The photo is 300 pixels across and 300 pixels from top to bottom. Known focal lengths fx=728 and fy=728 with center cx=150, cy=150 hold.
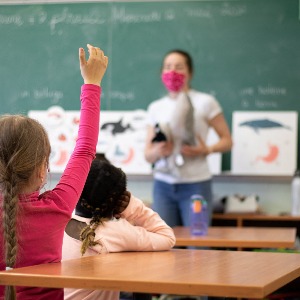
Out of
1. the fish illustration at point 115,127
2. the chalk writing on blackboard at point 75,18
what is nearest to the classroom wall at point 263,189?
the fish illustration at point 115,127

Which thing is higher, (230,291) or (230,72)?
(230,72)

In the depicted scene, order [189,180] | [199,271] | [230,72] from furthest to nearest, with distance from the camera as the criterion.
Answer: [230,72] < [189,180] < [199,271]

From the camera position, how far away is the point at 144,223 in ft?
7.70

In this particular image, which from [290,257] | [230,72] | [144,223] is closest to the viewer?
[290,257]

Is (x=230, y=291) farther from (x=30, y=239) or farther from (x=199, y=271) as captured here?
(x=30, y=239)

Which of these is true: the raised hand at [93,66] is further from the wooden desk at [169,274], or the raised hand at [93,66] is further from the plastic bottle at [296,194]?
the plastic bottle at [296,194]

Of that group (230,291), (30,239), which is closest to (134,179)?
(30,239)

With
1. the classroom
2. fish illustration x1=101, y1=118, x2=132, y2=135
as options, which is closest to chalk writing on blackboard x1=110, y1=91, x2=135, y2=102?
the classroom

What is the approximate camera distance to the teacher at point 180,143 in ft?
14.2

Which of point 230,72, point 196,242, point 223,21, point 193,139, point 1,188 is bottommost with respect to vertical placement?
point 196,242

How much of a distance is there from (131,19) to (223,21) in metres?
0.72

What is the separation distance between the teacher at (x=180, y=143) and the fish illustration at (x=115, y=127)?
939 millimetres

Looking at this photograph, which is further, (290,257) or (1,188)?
(290,257)

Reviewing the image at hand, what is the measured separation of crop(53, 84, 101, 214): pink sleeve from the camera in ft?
6.19
